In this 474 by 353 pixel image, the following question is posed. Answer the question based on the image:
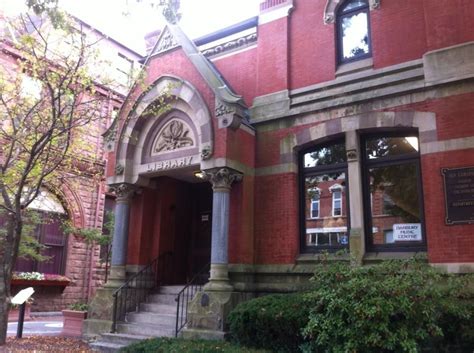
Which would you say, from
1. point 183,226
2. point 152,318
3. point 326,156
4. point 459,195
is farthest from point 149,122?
point 459,195

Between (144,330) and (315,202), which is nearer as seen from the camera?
(144,330)

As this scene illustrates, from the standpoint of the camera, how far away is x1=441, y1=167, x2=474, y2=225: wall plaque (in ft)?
28.0

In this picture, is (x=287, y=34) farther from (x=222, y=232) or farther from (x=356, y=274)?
(x=356, y=274)

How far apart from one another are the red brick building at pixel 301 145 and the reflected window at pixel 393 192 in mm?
29

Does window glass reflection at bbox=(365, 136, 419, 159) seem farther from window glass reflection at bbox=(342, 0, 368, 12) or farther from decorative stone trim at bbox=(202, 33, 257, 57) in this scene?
decorative stone trim at bbox=(202, 33, 257, 57)

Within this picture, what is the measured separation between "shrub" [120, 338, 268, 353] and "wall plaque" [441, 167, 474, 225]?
4388 millimetres

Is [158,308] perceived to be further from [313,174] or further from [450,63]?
[450,63]

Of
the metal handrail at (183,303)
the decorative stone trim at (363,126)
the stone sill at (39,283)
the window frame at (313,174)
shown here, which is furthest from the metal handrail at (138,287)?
the stone sill at (39,283)

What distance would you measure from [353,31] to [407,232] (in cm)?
503

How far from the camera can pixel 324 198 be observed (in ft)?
35.4

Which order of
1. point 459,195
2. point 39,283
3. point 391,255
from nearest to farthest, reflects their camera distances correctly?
point 459,195 < point 391,255 < point 39,283

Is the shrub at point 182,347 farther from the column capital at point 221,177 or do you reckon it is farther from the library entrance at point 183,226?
the library entrance at point 183,226

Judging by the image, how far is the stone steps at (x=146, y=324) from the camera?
1021 cm

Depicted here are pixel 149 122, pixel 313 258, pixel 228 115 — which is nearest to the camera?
pixel 313 258
